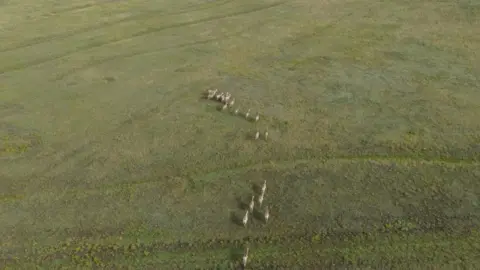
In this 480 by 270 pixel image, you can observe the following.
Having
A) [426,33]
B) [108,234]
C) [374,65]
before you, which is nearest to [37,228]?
[108,234]

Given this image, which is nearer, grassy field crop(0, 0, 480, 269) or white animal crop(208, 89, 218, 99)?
grassy field crop(0, 0, 480, 269)

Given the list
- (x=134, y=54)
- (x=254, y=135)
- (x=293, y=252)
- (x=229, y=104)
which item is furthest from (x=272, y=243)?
(x=134, y=54)

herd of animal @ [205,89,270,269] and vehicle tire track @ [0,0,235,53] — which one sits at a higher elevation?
vehicle tire track @ [0,0,235,53]

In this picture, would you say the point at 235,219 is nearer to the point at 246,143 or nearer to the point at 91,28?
the point at 246,143

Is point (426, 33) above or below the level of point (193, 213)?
above

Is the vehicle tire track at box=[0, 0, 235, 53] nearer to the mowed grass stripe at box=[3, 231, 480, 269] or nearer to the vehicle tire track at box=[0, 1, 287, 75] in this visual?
the vehicle tire track at box=[0, 1, 287, 75]

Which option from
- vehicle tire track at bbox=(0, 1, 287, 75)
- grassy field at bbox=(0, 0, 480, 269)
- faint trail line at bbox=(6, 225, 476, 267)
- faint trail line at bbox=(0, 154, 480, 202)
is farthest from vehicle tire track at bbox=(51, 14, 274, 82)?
faint trail line at bbox=(6, 225, 476, 267)

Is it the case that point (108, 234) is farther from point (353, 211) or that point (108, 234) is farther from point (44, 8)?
point (44, 8)
